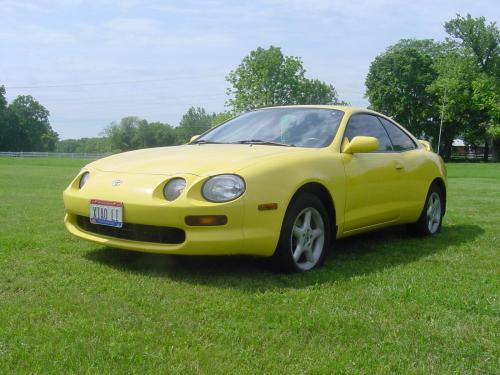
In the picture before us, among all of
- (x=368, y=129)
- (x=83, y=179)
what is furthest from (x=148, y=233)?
(x=368, y=129)

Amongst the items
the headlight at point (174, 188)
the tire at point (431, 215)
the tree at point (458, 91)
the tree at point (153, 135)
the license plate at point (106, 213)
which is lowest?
the tire at point (431, 215)

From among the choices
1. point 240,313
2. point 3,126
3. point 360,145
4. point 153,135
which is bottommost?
point 240,313

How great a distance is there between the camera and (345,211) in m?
4.83

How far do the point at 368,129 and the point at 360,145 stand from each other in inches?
29.3

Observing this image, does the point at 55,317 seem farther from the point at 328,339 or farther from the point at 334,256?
the point at 334,256

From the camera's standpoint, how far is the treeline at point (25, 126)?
9188 cm

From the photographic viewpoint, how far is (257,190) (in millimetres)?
3957

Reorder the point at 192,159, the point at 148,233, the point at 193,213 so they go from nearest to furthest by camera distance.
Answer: the point at 193,213, the point at 148,233, the point at 192,159

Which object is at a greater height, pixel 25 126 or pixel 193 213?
pixel 25 126

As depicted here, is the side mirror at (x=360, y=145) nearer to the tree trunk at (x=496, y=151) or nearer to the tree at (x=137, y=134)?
the tree trunk at (x=496, y=151)

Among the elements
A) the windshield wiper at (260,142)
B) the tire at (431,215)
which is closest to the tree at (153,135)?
the tire at (431,215)

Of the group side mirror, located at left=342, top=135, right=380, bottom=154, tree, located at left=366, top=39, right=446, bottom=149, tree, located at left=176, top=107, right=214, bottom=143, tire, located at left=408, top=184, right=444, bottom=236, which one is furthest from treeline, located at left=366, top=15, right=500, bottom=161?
side mirror, located at left=342, top=135, right=380, bottom=154

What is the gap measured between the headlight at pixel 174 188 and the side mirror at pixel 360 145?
156 centimetres

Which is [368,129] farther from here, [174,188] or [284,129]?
[174,188]
